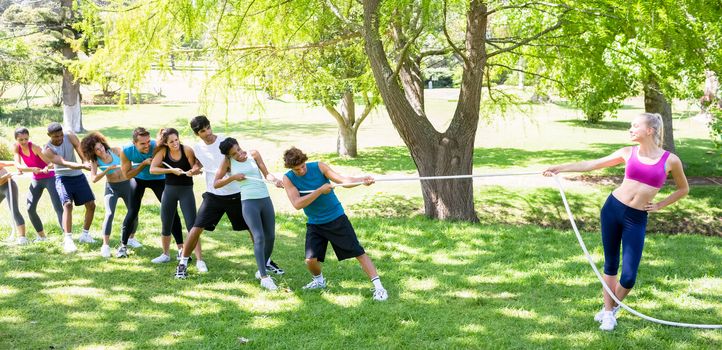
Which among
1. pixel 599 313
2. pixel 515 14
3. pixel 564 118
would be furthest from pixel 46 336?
pixel 564 118

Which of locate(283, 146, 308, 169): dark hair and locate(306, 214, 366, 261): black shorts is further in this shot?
locate(306, 214, 366, 261): black shorts

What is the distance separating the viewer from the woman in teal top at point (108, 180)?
730 centimetres

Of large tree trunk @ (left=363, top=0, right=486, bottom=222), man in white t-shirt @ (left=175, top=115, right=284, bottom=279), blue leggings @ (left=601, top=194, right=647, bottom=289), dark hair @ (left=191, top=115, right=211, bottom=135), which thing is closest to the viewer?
blue leggings @ (left=601, top=194, right=647, bottom=289)

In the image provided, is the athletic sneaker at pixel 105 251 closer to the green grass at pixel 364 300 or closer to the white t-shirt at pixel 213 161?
the green grass at pixel 364 300

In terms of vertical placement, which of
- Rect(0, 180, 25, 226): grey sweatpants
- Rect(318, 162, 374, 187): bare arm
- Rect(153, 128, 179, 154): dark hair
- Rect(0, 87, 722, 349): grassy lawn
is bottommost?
Rect(0, 87, 722, 349): grassy lawn

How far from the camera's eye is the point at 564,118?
3425 centimetres

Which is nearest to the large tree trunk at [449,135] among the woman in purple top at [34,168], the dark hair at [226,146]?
the dark hair at [226,146]

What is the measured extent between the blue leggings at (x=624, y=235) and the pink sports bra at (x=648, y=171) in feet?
0.70

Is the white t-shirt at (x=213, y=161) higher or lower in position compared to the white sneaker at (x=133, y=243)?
higher

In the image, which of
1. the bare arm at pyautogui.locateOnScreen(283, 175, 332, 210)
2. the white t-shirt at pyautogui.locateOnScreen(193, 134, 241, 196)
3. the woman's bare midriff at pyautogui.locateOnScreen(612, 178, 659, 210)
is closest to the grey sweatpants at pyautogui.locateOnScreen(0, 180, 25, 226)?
the white t-shirt at pyautogui.locateOnScreen(193, 134, 241, 196)

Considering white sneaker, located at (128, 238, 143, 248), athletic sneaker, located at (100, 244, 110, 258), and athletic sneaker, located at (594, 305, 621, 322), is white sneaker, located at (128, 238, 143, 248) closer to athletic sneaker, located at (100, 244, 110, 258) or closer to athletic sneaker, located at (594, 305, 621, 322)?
athletic sneaker, located at (100, 244, 110, 258)

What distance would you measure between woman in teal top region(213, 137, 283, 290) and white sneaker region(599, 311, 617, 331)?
2842mm

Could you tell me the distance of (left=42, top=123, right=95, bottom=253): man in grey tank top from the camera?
759 cm

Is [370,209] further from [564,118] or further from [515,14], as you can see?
[564,118]
